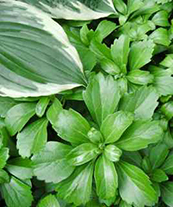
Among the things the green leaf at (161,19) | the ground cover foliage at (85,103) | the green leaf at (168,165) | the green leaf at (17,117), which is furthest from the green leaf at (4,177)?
the green leaf at (161,19)

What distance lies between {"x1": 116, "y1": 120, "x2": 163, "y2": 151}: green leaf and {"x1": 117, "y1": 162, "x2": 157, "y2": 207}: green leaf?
0.06 meters

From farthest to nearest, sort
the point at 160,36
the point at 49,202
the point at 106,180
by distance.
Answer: the point at 160,36
the point at 49,202
the point at 106,180

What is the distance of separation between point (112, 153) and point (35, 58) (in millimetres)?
377

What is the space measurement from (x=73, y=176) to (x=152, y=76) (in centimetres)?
35

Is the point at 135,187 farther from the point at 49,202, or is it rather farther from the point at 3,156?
the point at 3,156

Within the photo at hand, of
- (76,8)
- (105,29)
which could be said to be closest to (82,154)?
(105,29)

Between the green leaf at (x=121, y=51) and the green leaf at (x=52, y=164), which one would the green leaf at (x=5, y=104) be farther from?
the green leaf at (x=121, y=51)

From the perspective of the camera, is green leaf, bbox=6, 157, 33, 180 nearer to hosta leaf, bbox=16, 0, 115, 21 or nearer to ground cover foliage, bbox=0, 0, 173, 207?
ground cover foliage, bbox=0, 0, 173, 207

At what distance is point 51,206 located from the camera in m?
0.87

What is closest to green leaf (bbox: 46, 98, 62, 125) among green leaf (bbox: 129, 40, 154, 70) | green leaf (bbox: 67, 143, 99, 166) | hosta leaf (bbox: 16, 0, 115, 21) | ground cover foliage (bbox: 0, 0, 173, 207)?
ground cover foliage (bbox: 0, 0, 173, 207)

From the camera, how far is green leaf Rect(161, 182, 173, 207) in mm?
876

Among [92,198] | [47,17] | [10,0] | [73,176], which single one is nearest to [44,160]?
[73,176]

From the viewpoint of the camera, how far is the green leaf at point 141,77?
2.95 ft

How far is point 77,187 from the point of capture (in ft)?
2.59
